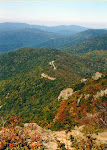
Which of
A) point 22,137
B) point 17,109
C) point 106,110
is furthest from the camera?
point 17,109

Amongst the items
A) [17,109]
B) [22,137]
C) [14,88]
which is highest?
[22,137]

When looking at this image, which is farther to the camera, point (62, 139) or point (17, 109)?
point (17, 109)

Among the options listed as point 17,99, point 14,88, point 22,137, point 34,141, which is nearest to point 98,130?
point 34,141

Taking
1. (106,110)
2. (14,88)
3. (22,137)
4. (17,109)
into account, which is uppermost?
(106,110)

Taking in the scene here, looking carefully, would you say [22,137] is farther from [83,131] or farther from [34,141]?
[83,131]

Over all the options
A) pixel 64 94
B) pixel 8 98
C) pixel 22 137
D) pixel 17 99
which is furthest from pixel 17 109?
pixel 22 137

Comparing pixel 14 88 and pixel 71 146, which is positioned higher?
pixel 71 146

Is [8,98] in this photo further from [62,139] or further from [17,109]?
[62,139]

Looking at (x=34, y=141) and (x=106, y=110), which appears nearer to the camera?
(x=34, y=141)

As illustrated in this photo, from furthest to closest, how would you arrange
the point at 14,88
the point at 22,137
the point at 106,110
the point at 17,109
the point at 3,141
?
the point at 14,88
the point at 17,109
the point at 106,110
the point at 22,137
the point at 3,141

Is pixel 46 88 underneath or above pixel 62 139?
underneath
